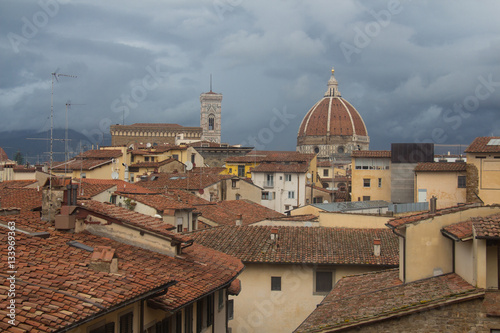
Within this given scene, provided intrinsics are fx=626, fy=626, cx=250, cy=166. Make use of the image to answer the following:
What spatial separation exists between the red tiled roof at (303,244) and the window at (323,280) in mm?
470

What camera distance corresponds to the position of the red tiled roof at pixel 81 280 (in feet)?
20.6

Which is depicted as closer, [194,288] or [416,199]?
[194,288]

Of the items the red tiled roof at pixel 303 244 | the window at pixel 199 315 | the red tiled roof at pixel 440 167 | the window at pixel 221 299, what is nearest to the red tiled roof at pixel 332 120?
the red tiled roof at pixel 440 167

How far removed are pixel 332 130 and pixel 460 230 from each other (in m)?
154

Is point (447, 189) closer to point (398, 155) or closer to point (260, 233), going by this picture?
point (398, 155)

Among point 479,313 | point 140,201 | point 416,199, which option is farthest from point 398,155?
point 479,313

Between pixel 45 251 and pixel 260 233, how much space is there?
13.9 meters

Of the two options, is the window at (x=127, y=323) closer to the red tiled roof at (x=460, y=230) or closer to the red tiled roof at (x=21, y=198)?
the red tiled roof at (x=460, y=230)

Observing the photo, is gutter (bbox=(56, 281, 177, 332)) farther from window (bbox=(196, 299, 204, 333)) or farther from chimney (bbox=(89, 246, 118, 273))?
window (bbox=(196, 299, 204, 333))

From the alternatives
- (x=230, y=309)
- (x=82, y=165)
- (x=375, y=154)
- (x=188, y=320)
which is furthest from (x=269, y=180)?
(x=188, y=320)

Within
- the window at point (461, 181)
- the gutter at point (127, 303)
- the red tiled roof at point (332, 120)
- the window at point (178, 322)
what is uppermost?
the red tiled roof at point (332, 120)

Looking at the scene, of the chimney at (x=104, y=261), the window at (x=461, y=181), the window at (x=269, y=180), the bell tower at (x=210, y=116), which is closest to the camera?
the chimney at (x=104, y=261)

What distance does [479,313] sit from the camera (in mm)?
9461

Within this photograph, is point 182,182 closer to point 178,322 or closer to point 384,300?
point 384,300
